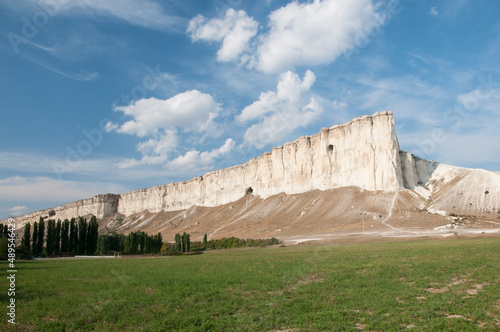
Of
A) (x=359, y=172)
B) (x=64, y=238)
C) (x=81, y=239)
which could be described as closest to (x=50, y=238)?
(x=64, y=238)

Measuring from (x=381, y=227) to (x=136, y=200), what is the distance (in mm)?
151656

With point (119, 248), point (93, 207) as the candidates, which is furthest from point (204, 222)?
point (93, 207)

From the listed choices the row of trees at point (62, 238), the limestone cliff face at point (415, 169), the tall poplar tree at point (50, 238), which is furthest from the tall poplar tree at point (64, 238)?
the limestone cliff face at point (415, 169)

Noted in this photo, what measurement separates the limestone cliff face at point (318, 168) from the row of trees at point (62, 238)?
234 ft

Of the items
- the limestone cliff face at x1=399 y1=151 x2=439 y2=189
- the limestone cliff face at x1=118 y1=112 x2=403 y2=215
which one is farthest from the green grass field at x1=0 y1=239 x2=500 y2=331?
the limestone cliff face at x1=399 y1=151 x2=439 y2=189

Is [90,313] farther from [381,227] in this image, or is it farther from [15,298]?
[381,227]

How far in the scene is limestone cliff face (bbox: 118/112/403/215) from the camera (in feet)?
310

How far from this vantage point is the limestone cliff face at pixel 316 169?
94.6 m

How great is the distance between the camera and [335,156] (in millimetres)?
107375

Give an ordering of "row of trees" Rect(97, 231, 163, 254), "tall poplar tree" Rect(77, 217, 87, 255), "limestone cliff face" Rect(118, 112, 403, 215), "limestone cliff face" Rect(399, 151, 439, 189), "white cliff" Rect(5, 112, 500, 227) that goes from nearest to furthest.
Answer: "tall poplar tree" Rect(77, 217, 87, 255) → "row of trees" Rect(97, 231, 163, 254) → "white cliff" Rect(5, 112, 500, 227) → "limestone cliff face" Rect(118, 112, 403, 215) → "limestone cliff face" Rect(399, 151, 439, 189)

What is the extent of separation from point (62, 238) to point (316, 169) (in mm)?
79092

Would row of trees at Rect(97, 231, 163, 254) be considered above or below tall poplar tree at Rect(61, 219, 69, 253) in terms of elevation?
below

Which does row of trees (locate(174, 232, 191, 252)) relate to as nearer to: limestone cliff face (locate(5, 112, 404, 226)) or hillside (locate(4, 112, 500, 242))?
hillside (locate(4, 112, 500, 242))

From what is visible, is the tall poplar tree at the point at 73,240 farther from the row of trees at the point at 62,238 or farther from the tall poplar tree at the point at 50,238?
the tall poplar tree at the point at 50,238
